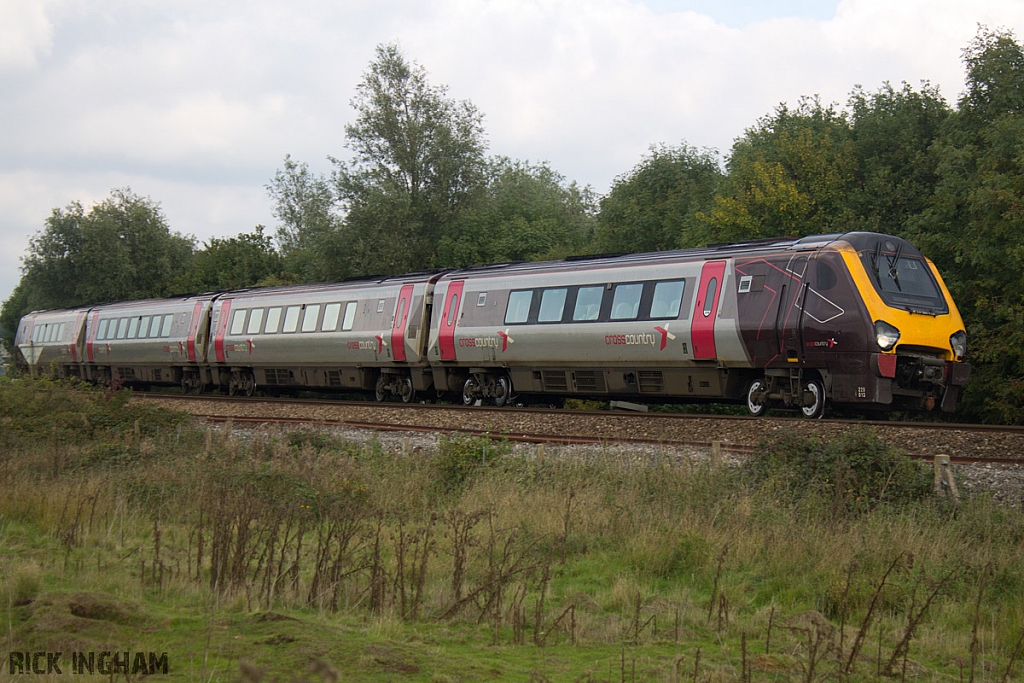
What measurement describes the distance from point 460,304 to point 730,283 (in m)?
7.12

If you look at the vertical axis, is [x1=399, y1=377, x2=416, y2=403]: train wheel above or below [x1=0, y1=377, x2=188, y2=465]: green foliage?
above

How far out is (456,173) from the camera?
5281 centimetres

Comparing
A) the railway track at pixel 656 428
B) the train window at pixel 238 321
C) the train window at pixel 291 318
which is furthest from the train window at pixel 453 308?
the train window at pixel 238 321

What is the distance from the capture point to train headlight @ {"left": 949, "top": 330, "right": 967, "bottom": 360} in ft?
54.0

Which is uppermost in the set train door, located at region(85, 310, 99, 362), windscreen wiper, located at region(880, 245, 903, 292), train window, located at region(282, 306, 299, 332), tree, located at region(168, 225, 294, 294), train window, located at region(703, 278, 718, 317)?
tree, located at region(168, 225, 294, 294)

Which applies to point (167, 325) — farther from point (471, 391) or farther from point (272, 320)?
point (471, 391)

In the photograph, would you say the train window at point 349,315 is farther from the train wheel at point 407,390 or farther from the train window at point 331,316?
the train wheel at point 407,390

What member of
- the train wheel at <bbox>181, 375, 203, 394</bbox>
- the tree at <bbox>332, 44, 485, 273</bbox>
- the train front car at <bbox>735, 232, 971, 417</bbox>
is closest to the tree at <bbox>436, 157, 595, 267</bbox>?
the tree at <bbox>332, 44, 485, 273</bbox>

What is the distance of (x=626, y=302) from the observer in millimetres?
18859

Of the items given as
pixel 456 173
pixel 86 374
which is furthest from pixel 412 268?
pixel 86 374

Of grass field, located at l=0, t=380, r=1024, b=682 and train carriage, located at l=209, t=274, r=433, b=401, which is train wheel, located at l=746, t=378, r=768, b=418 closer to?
grass field, located at l=0, t=380, r=1024, b=682

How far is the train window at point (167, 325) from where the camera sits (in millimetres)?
31984

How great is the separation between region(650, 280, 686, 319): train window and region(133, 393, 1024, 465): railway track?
6.47 feet

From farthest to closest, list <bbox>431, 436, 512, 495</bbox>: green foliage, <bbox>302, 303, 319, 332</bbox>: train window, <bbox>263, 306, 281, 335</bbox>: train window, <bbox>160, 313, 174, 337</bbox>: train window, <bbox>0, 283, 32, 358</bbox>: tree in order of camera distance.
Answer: <bbox>0, 283, 32, 358</bbox>: tree < <bbox>160, 313, 174, 337</bbox>: train window < <bbox>263, 306, 281, 335</bbox>: train window < <bbox>302, 303, 319, 332</bbox>: train window < <bbox>431, 436, 512, 495</bbox>: green foliage
